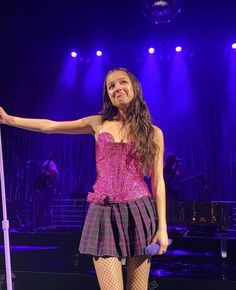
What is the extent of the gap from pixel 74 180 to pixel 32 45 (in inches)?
169

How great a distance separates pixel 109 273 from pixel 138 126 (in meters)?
0.74

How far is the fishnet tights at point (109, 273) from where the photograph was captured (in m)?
1.88

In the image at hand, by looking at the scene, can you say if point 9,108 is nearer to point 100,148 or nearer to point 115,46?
point 115,46

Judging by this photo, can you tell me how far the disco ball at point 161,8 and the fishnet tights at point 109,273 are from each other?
4876 millimetres

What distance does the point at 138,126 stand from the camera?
6.86 ft

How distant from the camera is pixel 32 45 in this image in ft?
33.6

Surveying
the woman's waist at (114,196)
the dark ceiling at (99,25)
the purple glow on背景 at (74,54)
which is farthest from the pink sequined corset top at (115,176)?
the purple glow on背景 at (74,54)

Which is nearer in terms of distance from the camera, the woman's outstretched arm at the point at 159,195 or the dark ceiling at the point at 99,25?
the woman's outstretched arm at the point at 159,195

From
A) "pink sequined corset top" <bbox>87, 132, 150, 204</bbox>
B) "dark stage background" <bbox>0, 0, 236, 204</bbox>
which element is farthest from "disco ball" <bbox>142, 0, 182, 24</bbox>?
"pink sequined corset top" <bbox>87, 132, 150, 204</bbox>

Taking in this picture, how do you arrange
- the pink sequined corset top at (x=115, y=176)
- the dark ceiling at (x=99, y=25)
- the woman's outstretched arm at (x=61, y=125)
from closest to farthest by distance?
the pink sequined corset top at (x=115, y=176) → the woman's outstretched arm at (x=61, y=125) → the dark ceiling at (x=99, y=25)

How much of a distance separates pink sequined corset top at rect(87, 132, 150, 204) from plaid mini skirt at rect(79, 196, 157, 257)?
0.04m

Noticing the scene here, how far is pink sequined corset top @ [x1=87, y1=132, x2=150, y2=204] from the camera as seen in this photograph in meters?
1.98

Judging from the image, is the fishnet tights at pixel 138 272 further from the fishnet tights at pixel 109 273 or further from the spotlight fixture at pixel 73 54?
the spotlight fixture at pixel 73 54

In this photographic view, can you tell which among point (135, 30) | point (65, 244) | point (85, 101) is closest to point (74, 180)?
point (85, 101)
